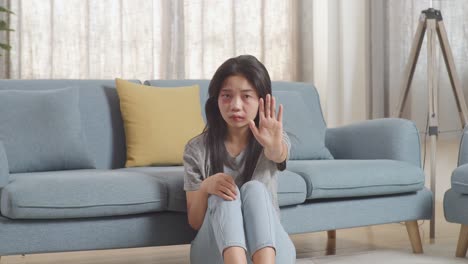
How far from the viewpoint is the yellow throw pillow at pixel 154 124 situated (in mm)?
3014

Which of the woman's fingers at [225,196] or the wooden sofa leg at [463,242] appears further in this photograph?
the wooden sofa leg at [463,242]

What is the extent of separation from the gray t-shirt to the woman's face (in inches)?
5.0

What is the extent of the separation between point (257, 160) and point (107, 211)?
1.72ft

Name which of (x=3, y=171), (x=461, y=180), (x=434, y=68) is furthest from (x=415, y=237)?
(x=3, y=171)

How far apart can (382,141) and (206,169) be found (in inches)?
48.7

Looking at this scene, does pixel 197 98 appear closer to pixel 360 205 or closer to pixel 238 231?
pixel 360 205

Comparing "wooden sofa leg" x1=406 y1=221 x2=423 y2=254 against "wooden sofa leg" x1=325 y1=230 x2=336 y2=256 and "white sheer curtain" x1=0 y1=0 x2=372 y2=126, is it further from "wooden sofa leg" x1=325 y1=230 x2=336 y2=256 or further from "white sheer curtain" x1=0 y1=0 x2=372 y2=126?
"white sheer curtain" x1=0 y1=0 x2=372 y2=126

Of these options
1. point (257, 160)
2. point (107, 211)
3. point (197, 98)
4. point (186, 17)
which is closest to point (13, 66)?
point (186, 17)

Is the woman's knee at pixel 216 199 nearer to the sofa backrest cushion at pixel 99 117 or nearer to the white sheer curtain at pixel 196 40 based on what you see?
the sofa backrest cushion at pixel 99 117

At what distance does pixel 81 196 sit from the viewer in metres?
2.29

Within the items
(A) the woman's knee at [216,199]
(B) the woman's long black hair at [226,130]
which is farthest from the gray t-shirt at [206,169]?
(A) the woman's knee at [216,199]

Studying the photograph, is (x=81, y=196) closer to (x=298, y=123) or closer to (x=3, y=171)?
(x=3, y=171)

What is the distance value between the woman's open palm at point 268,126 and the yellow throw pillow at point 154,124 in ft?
3.37

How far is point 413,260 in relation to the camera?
2904mm
